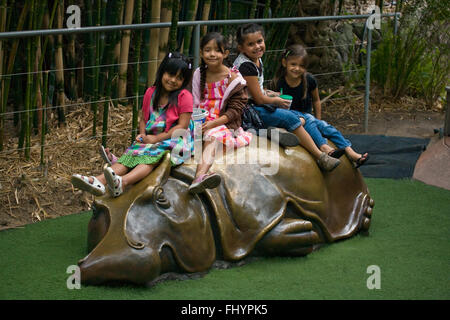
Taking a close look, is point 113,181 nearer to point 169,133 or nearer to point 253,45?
point 169,133

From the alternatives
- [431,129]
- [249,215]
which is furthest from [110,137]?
[431,129]

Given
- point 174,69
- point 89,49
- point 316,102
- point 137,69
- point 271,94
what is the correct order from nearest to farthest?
1. point 174,69
2. point 271,94
3. point 316,102
4. point 137,69
5. point 89,49

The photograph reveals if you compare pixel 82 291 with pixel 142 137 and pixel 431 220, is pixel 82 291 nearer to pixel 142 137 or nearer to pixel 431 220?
pixel 142 137

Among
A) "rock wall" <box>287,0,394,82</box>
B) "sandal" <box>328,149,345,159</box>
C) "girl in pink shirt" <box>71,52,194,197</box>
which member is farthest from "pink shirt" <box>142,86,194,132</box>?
"rock wall" <box>287,0,394,82</box>

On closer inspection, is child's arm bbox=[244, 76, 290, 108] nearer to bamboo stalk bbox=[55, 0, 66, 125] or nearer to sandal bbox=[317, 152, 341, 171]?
sandal bbox=[317, 152, 341, 171]

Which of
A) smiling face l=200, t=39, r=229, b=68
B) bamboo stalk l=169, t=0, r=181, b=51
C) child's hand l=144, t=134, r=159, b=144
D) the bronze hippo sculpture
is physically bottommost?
the bronze hippo sculpture

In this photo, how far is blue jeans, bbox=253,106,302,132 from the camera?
156 inches

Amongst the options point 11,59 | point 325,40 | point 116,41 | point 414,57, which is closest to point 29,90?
point 11,59

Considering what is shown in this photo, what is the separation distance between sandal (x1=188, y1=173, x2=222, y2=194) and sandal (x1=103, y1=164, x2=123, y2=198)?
346mm

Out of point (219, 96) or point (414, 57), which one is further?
point (414, 57)

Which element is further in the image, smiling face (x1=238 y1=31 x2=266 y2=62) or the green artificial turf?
smiling face (x1=238 y1=31 x2=266 y2=62)

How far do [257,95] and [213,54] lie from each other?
0.43 meters

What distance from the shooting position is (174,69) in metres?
3.62

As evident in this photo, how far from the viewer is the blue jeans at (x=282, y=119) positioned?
13.0 ft
